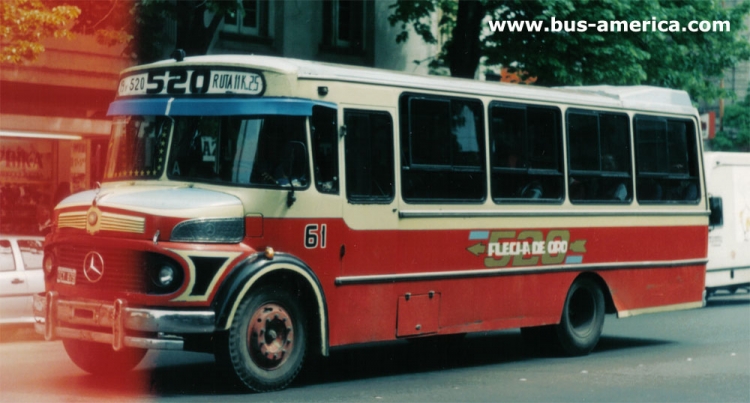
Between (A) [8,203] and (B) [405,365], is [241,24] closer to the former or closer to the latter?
(A) [8,203]

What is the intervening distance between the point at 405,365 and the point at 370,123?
111 inches

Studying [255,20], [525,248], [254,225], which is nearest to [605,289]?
[525,248]

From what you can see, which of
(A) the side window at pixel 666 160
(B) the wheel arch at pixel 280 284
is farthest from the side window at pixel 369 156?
(A) the side window at pixel 666 160

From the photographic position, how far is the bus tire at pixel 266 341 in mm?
10086

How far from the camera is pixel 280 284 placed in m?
10.5

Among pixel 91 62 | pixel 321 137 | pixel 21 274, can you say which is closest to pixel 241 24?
pixel 91 62

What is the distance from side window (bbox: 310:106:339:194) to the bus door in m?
0.11

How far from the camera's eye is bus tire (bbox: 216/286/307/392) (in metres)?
10.1

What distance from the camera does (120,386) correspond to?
10.6 metres

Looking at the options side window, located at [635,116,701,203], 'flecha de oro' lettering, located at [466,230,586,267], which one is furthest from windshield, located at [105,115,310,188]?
side window, located at [635,116,701,203]

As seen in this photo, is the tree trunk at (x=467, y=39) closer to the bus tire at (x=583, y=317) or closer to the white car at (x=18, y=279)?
the bus tire at (x=583, y=317)

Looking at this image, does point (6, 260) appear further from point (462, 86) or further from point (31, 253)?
point (462, 86)

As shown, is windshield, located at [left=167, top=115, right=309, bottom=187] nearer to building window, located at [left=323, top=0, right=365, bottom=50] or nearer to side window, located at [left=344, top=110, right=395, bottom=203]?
side window, located at [left=344, top=110, right=395, bottom=203]

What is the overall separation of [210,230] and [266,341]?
3.44ft
